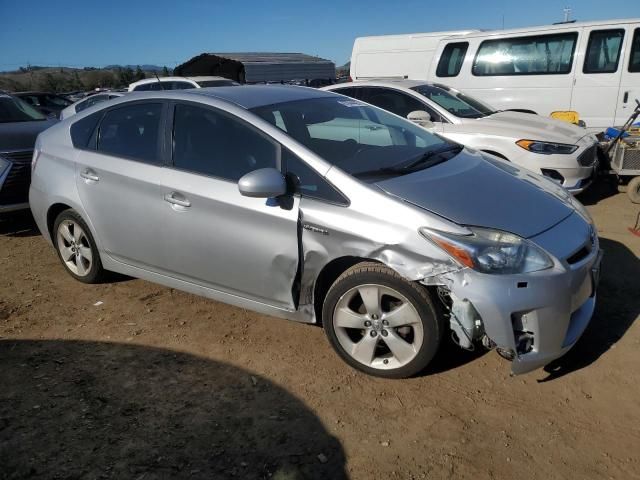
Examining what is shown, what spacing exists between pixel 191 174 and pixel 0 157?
12.8ft

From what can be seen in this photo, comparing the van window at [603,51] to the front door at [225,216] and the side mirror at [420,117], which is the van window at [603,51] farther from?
the front door at [225,216]

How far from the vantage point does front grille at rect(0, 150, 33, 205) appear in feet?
19.7

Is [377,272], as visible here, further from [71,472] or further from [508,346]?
[71,472]

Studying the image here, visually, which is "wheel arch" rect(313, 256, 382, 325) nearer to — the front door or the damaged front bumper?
the front door

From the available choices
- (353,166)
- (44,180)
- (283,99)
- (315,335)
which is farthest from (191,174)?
(44,180)

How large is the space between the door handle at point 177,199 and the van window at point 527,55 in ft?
23.7

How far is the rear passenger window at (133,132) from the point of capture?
12.3ft

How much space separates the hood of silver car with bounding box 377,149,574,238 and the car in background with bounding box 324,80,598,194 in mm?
2757

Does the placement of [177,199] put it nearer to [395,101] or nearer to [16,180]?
[16,180]

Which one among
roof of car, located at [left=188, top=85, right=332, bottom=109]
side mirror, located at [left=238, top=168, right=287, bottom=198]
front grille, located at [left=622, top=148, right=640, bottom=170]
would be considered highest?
roof of car, located at [left=188, top=85, right=332, bottom=109]

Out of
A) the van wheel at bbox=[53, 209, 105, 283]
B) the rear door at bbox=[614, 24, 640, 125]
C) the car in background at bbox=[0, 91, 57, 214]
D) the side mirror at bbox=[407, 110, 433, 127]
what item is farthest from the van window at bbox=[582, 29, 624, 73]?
the car in background at bbox=[0, 91, 57, 214]

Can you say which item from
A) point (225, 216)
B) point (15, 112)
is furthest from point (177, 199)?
point (15, 112)

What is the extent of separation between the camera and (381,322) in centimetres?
293

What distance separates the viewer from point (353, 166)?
319 cm
